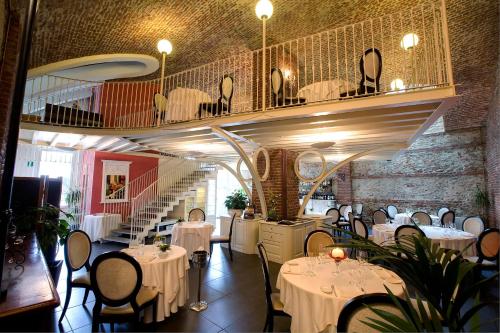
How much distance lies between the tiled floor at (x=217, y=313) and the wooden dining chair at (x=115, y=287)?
0.71ft

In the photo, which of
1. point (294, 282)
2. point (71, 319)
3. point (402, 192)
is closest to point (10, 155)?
point (294, 282)

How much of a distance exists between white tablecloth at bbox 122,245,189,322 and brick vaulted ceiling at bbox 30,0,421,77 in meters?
4.63

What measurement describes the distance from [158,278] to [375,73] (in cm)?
398

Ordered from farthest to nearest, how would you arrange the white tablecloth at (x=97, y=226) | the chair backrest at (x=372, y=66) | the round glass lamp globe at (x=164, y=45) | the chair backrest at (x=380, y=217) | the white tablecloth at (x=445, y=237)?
the chair backrest at (x=380, y=217) < the white tablecloth at (x=97, y=226) < the round glass lamp globe at (x=164, y=45) < the white tablecloth at (x=445, y=237) < the chair backrest at (x=372, y=66)

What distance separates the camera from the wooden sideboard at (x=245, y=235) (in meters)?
5.98

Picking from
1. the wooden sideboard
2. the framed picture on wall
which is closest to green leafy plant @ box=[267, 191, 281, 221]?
the wooden sideboard

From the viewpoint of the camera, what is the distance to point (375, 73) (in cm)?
327

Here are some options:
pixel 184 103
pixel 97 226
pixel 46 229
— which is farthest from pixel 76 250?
pixel 97 226

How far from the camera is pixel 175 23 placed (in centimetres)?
514

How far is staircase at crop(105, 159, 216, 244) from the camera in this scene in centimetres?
734

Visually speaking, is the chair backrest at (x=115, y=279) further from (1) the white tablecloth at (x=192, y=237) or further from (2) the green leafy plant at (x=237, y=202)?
(2) the green leafy plant at (x=237, y=202)

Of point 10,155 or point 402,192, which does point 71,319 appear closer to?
point 10,155

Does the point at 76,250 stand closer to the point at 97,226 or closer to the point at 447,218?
the point at 97,226

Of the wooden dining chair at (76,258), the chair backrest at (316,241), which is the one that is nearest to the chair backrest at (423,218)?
the chair backrest at (316,241)
